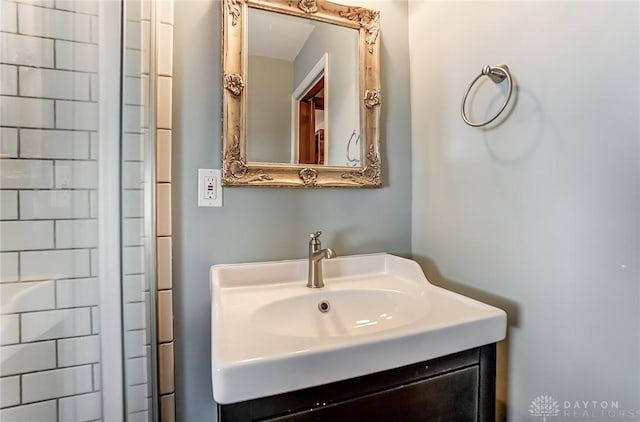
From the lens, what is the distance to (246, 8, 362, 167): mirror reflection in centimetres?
109

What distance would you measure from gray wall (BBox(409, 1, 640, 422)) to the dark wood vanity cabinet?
0.18 metres

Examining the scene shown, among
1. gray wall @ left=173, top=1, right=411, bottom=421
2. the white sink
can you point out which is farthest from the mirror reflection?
the white sink

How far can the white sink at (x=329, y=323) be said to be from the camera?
0.56 metres

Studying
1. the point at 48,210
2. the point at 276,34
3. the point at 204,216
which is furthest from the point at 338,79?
the point at 48,210

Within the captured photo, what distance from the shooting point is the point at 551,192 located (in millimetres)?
788

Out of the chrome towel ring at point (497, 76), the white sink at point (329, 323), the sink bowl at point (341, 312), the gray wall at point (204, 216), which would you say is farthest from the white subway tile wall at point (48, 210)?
the chrome towel ring at point (497, 76)

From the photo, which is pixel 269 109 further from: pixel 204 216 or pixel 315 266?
pixel 315 266

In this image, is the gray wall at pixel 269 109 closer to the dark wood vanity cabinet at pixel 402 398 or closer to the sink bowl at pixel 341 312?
the sink bowl at pixel 341 312

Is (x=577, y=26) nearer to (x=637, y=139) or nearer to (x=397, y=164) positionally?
(x=637, y=139)

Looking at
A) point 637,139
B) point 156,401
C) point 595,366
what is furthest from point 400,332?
point 156,401

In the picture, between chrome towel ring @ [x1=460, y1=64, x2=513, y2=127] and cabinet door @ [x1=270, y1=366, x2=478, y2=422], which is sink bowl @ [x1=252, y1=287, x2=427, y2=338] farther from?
chrome towel ring @ [x1=460, y1=64, x2=513, y2=127]

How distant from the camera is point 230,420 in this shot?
56 centimetres

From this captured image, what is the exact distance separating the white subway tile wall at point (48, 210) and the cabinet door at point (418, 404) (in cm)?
65

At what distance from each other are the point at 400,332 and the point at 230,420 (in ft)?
1.19
